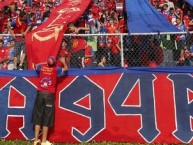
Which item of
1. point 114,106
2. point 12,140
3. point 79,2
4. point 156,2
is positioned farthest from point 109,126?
point 156,2

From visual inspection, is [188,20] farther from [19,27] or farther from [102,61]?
[19,27]

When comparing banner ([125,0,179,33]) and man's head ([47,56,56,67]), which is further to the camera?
banner ([125,0,179,33])

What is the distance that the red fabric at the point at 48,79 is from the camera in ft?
29.5

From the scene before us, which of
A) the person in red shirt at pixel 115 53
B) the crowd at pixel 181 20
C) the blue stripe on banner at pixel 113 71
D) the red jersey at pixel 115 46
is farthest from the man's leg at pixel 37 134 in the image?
the crowd at pixel 181 20

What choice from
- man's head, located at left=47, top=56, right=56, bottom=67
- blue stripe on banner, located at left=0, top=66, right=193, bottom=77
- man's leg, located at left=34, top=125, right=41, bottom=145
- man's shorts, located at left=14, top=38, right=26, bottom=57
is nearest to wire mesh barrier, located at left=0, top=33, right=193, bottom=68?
blue stripe on banner, located at left=0, top=66, right=193, bottom=77

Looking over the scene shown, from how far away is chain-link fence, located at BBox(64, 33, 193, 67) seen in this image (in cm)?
990

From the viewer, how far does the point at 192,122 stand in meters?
9.12

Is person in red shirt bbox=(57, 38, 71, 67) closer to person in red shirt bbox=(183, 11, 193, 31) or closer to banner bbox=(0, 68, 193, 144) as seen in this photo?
banner bbox=(0, 68, 193, 144)

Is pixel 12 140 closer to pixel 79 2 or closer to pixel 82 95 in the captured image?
pixel 82 95

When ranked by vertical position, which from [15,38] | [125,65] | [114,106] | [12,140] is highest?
[15,38]

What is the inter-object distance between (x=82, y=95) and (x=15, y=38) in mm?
2222

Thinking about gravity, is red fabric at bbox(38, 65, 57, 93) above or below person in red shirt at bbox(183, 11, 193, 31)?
below

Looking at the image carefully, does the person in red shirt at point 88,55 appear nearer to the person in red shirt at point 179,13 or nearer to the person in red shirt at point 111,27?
the person in red shirt at point 111,27

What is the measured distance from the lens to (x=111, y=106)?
30.7 feet
